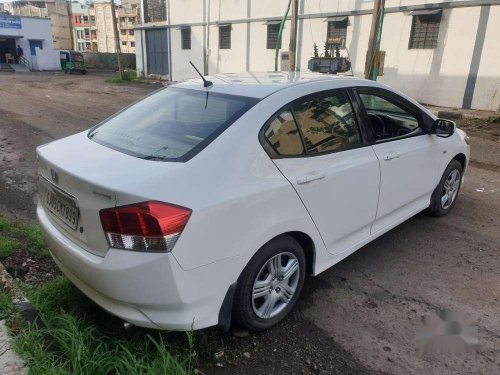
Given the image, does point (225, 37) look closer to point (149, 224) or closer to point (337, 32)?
point (337, 32)

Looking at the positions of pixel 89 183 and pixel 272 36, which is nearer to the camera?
pixel 89 183

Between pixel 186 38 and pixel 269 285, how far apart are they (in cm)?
2359

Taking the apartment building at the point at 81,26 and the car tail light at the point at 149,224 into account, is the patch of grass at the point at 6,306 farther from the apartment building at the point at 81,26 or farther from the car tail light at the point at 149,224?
the apartment building at the point at 81,26

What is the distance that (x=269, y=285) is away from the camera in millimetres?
2627

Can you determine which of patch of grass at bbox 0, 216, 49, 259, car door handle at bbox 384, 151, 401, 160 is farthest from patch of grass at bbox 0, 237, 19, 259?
car door handle at bbox 384, 151, 401, 160

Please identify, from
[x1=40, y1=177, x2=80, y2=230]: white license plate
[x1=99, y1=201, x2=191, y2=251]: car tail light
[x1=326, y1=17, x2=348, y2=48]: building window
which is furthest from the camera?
[x1=326, y1=17, x2=348, y2=48]: building window

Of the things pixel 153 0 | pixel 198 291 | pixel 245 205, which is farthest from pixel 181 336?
pixel 153 0

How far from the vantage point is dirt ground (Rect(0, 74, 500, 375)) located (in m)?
2.47

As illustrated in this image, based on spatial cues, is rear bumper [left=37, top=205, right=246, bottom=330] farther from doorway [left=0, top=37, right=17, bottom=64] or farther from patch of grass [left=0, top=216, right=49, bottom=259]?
doorway [left=0, top=37, right=17, bottom=64]

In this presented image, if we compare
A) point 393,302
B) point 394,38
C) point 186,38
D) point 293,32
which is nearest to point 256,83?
point 393,302

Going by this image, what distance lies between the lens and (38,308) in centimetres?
262

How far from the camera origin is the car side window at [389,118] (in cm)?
364

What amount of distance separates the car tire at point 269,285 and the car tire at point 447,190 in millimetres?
2127

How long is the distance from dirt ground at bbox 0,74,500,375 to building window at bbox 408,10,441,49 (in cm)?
→ 1024
